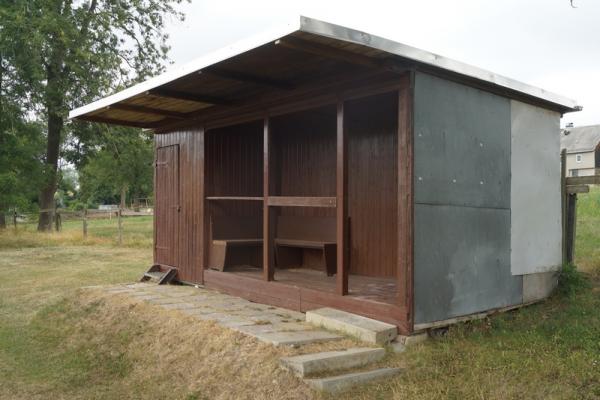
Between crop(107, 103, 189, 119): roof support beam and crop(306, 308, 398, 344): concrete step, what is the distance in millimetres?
3607

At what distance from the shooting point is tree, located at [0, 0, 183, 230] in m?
17.8

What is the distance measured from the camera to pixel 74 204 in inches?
2073

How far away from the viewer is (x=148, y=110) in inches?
286

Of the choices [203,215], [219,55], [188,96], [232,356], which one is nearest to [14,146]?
[203,215]

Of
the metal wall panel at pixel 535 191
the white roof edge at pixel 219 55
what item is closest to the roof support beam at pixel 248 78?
the white roof edge at pixel 219 55

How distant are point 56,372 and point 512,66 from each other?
63.9 ft

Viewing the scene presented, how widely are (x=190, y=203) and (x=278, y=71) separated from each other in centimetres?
314

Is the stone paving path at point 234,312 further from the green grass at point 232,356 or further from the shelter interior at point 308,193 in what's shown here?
the shelter interior at point 308,193

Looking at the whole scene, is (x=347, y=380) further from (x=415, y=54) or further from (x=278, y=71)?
(x=278, y=71)

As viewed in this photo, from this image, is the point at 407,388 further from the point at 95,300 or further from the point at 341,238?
the point at 95,300

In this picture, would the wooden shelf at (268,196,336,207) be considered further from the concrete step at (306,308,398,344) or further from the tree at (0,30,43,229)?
the tree at (0,30,43,229)

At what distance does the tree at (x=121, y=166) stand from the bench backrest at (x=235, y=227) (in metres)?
12.8

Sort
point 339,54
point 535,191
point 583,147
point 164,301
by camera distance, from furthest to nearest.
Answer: point 583,147 < point 164,301 < point 535,191 < point 339,54

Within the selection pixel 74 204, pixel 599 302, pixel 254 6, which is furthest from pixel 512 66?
pixel 74 204
